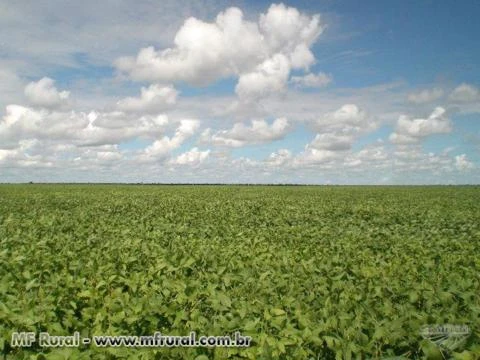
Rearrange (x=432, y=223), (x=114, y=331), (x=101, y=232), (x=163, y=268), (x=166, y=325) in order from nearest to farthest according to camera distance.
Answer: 1. (x=114, y=331)
2. (x=166, y=325)
3. (x=163, y=268)
4. (x=101, y=232)
5. (x=432, y=223)

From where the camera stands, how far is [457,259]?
8.52 metres

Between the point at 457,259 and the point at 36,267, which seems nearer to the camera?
the point at 36,267

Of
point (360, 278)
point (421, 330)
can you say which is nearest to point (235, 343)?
point (421, 330)

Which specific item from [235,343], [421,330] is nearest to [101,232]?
[235,343]

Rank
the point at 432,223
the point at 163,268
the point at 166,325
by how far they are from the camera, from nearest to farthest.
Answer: the point at 166,325
the point at 163,268
the point at 432,223

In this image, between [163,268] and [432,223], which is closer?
[163,268]

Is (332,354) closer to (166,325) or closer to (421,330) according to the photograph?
(421,330)

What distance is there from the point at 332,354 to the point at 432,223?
52.0 ft

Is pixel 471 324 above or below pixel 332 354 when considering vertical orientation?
above

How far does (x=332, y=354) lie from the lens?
380 cm

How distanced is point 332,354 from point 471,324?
140cm

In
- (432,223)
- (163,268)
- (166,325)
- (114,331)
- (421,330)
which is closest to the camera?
(421,330)

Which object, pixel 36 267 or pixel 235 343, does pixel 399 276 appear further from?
pixel 36 267

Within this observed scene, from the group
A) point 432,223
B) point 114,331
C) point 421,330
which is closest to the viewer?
point 421,330
